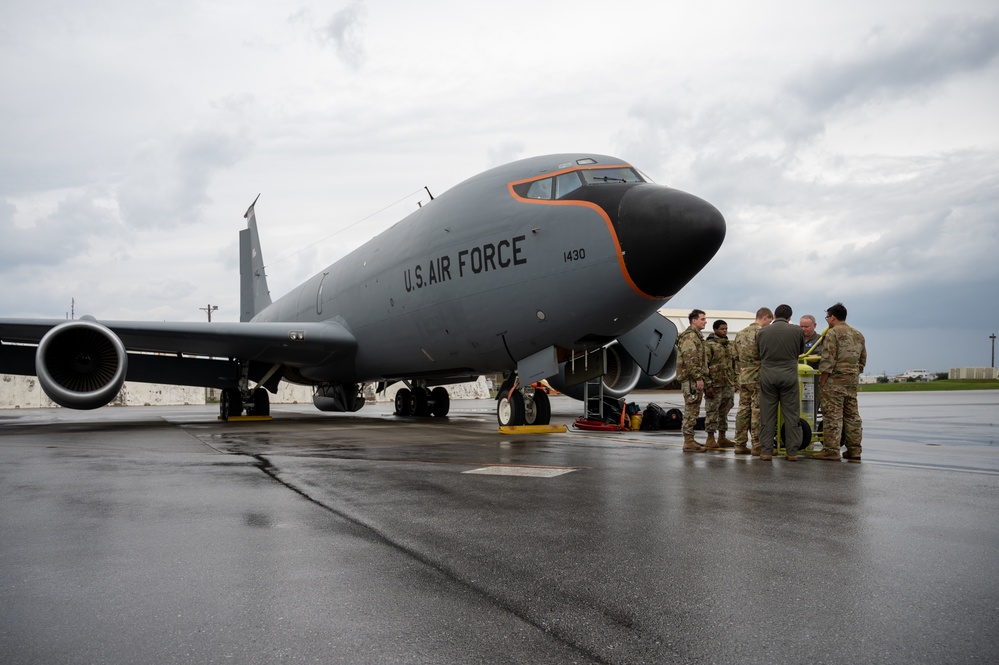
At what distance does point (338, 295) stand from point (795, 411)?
10794 millimetres

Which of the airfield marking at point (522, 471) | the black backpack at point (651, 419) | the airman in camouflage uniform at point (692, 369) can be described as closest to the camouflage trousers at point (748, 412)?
the airman in camouflage uniform at point (692, 369)

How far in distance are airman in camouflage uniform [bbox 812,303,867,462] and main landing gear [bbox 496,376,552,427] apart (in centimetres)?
474

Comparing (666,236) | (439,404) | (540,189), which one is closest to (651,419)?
(540,189)

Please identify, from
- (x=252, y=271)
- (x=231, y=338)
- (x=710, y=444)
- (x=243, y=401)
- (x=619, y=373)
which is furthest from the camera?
(x=252, y=271)

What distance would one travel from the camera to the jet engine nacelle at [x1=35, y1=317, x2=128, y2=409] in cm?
1246

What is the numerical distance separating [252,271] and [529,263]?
17.1 meters

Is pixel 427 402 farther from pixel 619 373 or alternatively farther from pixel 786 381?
pixel 786 381

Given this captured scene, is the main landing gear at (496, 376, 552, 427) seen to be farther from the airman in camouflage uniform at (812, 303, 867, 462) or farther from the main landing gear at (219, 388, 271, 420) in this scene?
the main landing gear at (219, 388, 271, 420)

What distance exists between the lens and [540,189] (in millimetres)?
11172

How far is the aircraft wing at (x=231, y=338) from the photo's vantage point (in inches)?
544

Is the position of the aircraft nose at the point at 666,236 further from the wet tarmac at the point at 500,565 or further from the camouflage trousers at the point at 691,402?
the wet tarmac at the point at 500,565

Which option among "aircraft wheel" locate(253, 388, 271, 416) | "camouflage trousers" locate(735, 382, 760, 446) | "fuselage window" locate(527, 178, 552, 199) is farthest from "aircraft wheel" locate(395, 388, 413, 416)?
"camouflage trousers" locate(735, 382, 760, 446)

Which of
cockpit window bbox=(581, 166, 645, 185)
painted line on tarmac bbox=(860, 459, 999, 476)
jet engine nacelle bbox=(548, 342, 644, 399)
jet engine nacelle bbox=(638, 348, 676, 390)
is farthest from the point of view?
jet engine nacelle bbox=(548, 342, 644, 399)

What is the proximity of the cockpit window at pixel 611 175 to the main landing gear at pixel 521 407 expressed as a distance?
360 centimetres
